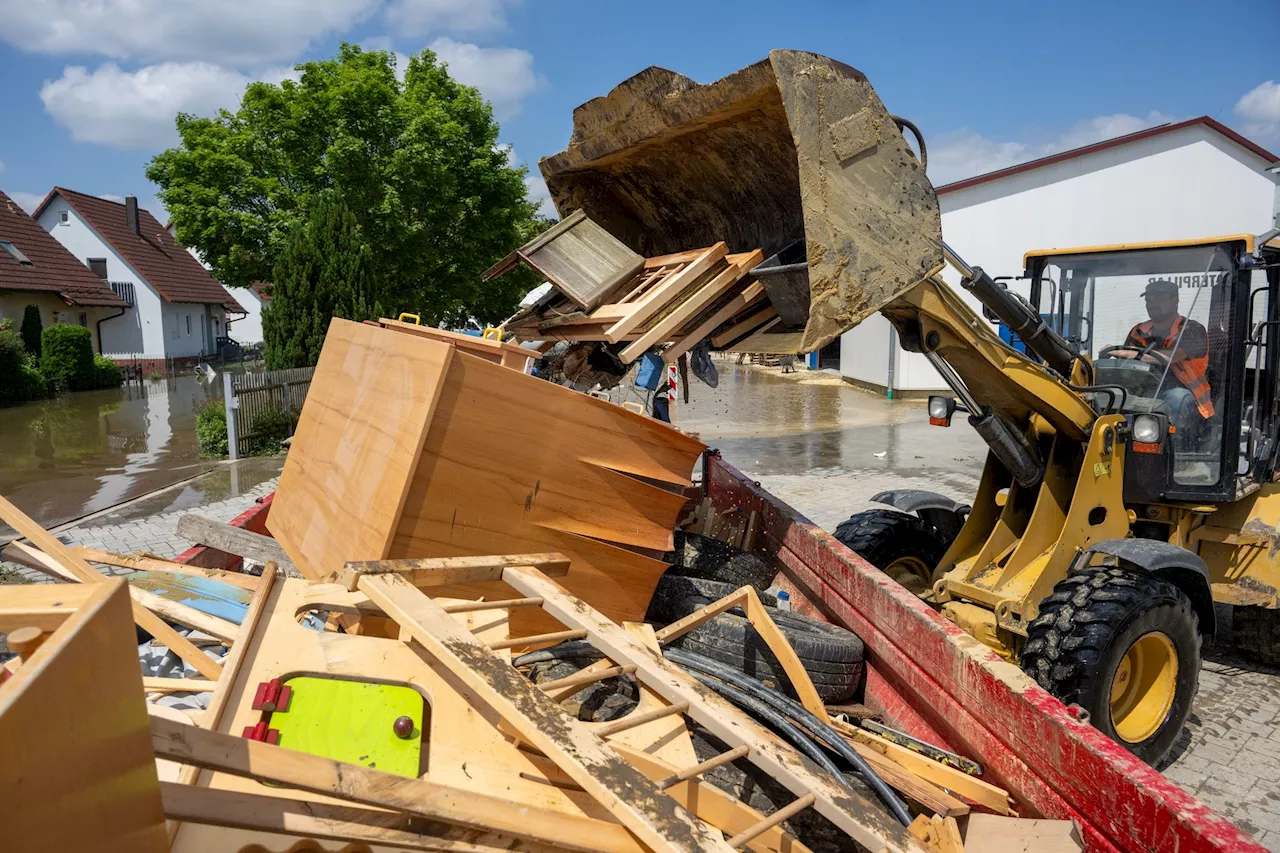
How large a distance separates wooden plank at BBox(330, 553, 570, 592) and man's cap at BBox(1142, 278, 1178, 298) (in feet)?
12.0

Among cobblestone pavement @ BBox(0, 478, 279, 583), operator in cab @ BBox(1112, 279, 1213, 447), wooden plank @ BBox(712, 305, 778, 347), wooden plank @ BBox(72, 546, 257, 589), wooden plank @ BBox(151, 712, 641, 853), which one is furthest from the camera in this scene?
cobblestone pavement @ BBox(0, 478, 279, 583)

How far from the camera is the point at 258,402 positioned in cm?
1318

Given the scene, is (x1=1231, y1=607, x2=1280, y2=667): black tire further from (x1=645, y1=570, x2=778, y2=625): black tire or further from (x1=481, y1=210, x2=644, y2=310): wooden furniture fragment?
(x1=481, y1=210, x2=644, y2=310): wooden furniture fragment

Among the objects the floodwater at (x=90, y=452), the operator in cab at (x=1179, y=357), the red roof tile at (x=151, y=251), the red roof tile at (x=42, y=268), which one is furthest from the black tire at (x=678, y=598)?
the red roof tile at (x=151, y=251)

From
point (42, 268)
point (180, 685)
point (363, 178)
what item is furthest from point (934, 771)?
point (42, 268)

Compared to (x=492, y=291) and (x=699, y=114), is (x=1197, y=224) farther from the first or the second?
(x=699, y=114)

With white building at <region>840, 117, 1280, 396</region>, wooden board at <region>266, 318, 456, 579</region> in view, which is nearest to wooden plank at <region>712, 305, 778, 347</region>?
wooden board at <region>266, 318, 456, 579</region>

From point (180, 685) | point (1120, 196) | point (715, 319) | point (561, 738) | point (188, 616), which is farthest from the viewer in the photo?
point (1120, 196)

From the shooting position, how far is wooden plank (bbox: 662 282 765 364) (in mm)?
3705

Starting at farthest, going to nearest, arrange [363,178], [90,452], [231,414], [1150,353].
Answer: [363,178] → [90,452] → [231,414] → [1150,353]

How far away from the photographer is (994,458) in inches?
191

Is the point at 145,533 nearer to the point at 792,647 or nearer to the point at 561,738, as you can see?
the point at 792,647

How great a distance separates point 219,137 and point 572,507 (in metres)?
19.1

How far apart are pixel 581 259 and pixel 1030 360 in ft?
7.13
